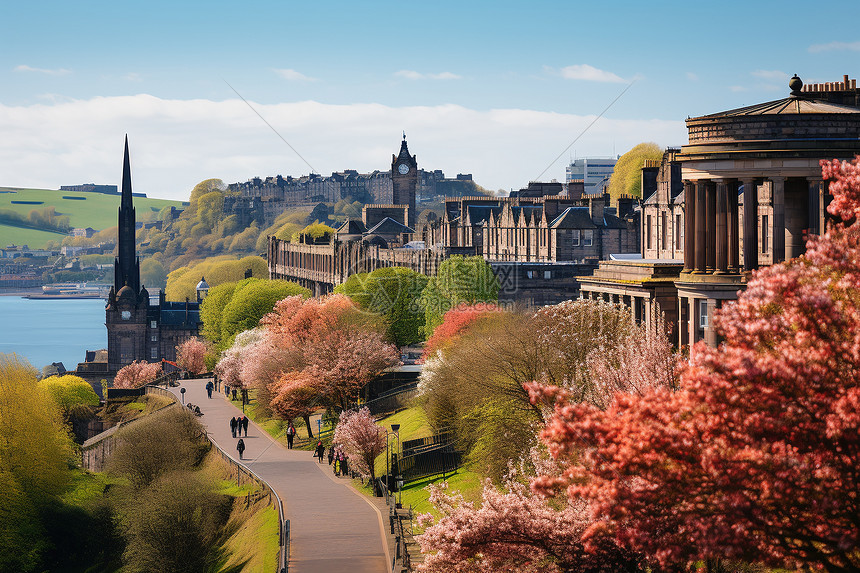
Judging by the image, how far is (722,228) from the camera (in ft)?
110

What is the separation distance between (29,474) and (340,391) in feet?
67.9

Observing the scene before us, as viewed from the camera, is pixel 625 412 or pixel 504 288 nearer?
pixel 625 412

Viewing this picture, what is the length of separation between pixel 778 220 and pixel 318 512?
22.8m

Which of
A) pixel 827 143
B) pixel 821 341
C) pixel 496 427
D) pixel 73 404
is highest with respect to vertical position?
pixel 827 143

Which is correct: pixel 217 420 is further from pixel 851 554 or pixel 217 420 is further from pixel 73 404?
pixel 851 554

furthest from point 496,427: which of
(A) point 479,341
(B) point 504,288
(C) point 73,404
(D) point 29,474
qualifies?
(C) point 73,404

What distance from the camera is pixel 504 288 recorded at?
8319cm

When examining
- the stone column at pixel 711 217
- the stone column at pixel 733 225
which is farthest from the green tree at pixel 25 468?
the stone column at pixel 733 225

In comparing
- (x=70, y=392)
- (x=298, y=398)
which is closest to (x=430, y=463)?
(x=298, y=398)

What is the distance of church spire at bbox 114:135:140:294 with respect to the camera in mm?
171500

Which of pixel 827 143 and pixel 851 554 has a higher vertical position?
pixel 827 143

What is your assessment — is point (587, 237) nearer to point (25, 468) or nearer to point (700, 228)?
point (25, 468)

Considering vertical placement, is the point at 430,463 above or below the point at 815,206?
below

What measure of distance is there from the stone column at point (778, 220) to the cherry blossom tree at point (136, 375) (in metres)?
113
